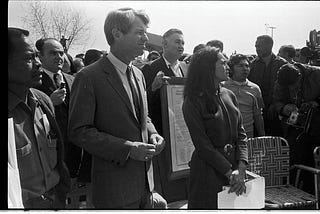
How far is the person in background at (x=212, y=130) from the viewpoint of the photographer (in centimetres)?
163

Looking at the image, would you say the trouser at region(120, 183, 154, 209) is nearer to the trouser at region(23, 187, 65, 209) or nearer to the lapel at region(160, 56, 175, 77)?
the trouser at region(23, 187, 65, 209)

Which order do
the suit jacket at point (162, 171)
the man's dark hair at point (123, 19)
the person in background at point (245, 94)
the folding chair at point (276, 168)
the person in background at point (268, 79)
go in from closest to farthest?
the man's dark hair at point (123, 19), the person in background at point (245, 94), the suit jacket at point (162, 171), the folding chair at point (276, 168), the person in background at point (268, 79)

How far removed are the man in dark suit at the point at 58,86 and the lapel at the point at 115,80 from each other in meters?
0.44

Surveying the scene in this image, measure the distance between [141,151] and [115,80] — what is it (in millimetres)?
301

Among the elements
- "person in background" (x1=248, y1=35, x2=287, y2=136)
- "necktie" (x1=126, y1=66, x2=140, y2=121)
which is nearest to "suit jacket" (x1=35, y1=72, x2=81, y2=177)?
"necktie" (x1=126, y1=66, x2=140, y2=121)

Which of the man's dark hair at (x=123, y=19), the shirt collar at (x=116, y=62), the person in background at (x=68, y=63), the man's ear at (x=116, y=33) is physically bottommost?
the person in background at (x=68, y=63)

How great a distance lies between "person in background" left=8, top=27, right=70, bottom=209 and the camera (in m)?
1.36

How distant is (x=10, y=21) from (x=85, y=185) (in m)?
0.75

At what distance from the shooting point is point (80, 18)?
1445 millimetres

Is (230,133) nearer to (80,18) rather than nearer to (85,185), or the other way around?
(85,185)

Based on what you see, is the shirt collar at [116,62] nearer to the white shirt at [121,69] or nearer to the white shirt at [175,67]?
the white shirt at [121,69]

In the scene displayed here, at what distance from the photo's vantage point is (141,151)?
1.39 m

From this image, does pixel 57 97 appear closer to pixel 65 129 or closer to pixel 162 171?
pixel 65 129

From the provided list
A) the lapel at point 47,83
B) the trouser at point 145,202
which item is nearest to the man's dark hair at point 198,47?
the trouser at point 145,202
